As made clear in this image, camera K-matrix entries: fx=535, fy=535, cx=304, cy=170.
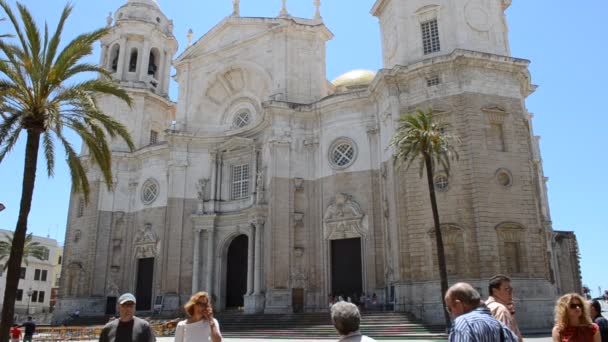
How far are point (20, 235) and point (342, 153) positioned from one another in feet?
71.3

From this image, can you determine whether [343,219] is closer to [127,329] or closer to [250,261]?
[250,261]

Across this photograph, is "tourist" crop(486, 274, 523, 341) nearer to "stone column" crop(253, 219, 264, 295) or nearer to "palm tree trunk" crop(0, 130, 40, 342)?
"palm tree trunk" crop(0, 130, 40, 342)

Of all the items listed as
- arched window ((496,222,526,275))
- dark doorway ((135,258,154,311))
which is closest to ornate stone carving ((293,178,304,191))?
arched window ((496,222,526,275))

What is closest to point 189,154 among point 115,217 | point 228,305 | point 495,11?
point 115,217

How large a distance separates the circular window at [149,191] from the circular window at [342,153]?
1524 centimetres

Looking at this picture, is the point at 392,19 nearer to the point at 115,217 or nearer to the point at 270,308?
the point at 270,308

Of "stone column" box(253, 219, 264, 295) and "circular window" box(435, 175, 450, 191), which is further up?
"circular window" box(435, 175, 450, 191)

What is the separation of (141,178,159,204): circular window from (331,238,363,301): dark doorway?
631 inches

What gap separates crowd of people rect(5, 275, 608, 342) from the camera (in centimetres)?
403

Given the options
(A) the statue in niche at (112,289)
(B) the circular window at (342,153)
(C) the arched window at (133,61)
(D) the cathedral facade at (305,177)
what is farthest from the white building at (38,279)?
(B) the circular window at (342,153)

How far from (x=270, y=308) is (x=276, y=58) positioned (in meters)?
16.6

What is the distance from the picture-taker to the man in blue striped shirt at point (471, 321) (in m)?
3.95

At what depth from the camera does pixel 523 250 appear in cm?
2552

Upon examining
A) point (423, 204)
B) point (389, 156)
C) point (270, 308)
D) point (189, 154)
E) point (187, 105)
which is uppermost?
point (187, 105)
